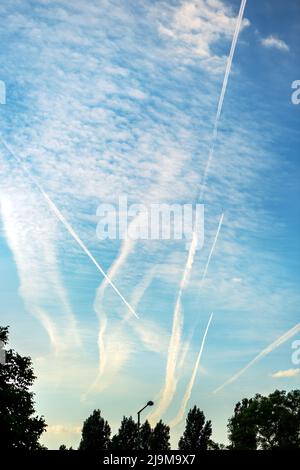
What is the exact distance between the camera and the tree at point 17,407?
40.3 metres

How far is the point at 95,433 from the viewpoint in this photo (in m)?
109

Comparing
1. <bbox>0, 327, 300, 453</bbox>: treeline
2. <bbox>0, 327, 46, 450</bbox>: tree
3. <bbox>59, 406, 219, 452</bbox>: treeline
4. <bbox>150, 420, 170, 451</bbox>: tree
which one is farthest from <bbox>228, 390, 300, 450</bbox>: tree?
<bbox>0, 327, 46, 450</bbox>: tree

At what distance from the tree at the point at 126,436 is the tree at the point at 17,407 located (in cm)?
7035

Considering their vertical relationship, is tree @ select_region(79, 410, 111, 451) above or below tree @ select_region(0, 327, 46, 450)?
below

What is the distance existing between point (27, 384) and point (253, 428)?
4838 centimetres

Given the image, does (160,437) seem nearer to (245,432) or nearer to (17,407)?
(245,432)

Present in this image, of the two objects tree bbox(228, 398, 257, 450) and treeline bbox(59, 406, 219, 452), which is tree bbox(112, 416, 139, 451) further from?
tree bbox(228, 398, 257, 450)

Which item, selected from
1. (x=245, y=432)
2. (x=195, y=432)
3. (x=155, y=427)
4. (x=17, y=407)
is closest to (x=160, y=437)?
(x=155, y=427)

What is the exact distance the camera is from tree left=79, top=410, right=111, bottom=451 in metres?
108

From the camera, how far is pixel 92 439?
354 feet

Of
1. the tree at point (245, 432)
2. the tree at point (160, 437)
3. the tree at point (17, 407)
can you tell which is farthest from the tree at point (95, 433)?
the tree at point (17, 407)

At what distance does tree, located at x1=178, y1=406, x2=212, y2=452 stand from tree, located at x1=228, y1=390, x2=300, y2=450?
64.8 feet
